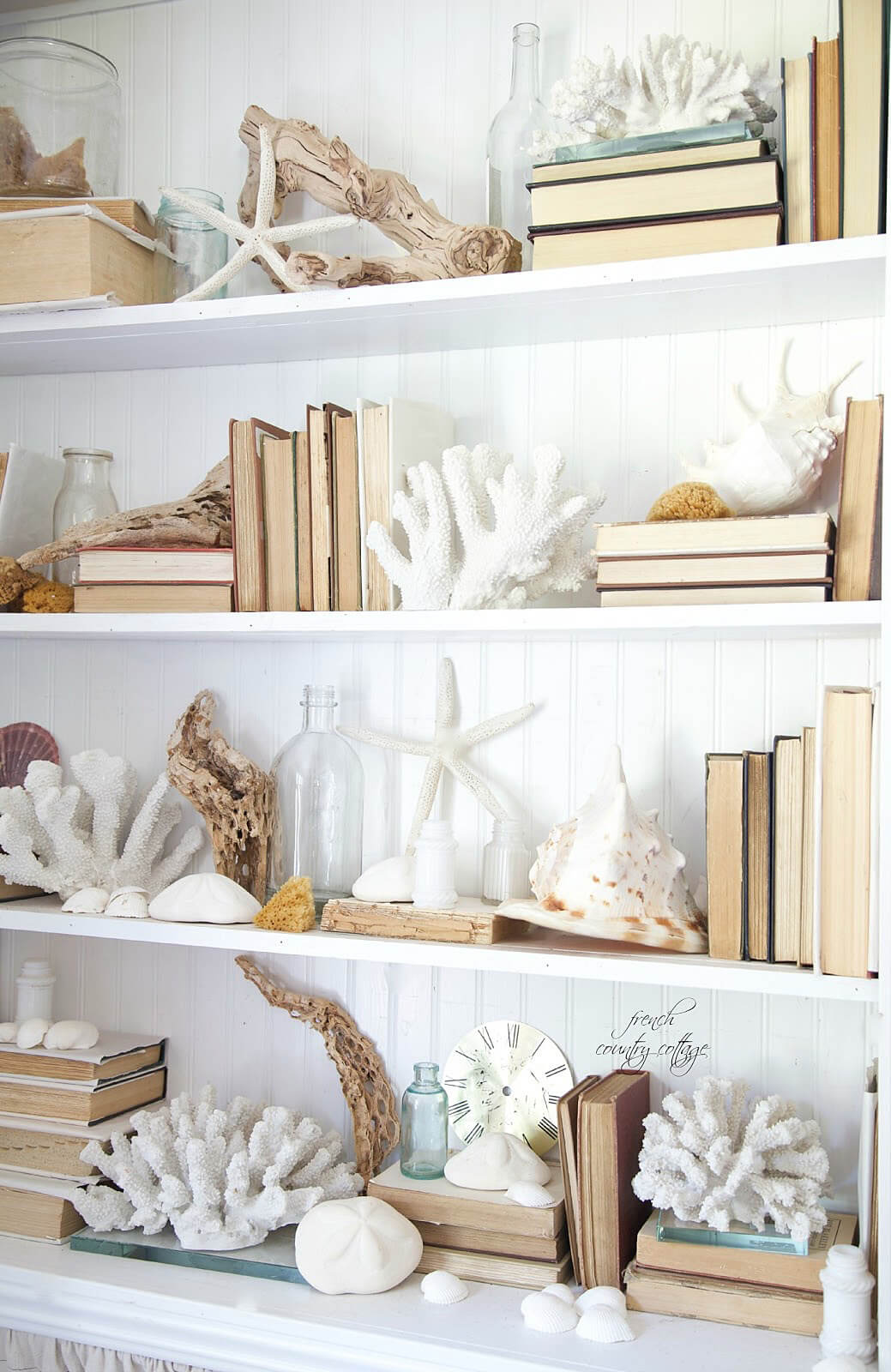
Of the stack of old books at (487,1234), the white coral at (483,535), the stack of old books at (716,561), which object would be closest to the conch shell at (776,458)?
the stack of old books at (716,561)

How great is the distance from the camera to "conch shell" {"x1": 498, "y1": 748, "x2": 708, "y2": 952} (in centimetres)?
134

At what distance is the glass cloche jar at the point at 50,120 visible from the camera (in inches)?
61.9

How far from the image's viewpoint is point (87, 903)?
1.57 metres

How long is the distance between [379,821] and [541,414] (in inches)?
22.0

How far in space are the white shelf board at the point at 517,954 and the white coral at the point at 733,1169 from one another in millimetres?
140

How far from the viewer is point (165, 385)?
1750mm

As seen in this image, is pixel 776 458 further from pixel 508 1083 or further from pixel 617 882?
pixel 508 1083

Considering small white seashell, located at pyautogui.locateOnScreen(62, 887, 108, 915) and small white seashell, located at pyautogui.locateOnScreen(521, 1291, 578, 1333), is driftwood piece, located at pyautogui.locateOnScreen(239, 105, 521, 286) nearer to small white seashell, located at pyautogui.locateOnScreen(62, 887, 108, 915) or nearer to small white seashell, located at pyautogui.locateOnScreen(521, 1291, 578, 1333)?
small white seashell, located at pyautogui.locateOnScreen(62, 887, 108, 915)

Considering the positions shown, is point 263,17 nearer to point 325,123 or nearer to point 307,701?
point 325,123

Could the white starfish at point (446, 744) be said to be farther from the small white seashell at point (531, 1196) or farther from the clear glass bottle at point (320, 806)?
the small white seashell at point (531, 1196)

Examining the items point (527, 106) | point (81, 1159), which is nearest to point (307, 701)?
point (81, 1159)

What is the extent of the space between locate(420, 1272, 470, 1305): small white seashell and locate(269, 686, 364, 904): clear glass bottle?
1.51 feet

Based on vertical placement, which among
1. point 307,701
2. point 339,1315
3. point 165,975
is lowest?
point 339,1315

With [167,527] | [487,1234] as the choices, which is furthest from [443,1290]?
[167,527]
